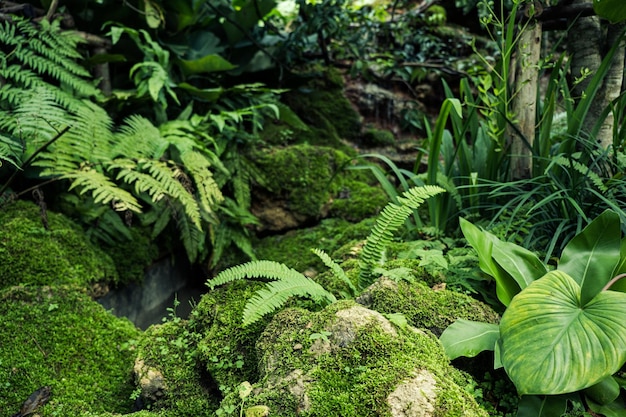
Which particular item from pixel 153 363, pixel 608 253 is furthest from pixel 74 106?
pixel 608 253

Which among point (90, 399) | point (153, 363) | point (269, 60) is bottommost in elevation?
point (90, 399)

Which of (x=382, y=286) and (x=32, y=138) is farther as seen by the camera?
(x=32, y=138)

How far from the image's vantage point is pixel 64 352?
7.00 ft

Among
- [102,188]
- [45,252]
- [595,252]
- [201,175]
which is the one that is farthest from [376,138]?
[45,252]

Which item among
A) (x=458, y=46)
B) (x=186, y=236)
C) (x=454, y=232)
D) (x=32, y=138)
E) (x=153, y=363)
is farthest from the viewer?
(x=458, y=46)

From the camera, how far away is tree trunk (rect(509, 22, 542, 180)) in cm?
291

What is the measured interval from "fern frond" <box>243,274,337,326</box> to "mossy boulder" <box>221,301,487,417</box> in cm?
11

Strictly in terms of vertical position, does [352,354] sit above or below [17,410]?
above

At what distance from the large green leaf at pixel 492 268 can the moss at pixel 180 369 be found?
1.25 metres

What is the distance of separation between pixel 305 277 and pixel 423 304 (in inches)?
20.1

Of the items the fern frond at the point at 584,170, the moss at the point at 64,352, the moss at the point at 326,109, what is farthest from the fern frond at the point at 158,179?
the moss at the point at 326,109

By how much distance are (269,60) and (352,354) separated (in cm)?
368

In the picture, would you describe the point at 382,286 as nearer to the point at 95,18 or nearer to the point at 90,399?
the point at 90,399

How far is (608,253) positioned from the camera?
6.01 ft
